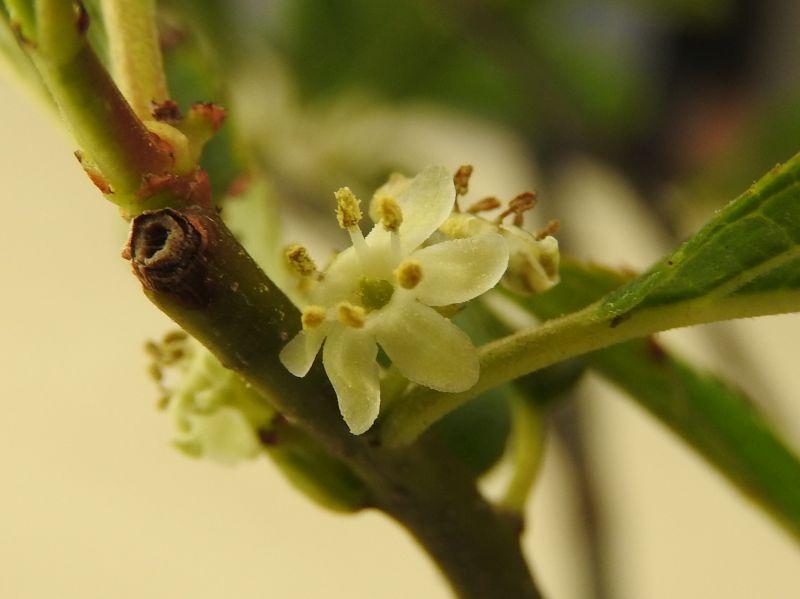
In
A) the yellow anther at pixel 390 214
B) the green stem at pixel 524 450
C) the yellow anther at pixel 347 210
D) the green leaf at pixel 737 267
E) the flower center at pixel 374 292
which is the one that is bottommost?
the green stem at pixel 524 450

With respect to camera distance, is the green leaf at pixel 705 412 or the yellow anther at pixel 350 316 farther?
the green leaf at pixel 705 412

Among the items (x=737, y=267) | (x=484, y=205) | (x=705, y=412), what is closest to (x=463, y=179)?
(x=484, y=205)

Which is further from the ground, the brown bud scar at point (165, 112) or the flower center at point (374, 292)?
the brown bud scar at point (165, 112)

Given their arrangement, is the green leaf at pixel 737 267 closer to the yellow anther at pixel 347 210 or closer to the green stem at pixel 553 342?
the green stem at pixel 553 342

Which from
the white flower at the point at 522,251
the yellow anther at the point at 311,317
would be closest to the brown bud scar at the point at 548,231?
the white flower at the point at 522,251

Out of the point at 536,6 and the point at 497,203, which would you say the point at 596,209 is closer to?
the point at 536,6

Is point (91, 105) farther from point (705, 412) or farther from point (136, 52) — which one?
point (705, 412)

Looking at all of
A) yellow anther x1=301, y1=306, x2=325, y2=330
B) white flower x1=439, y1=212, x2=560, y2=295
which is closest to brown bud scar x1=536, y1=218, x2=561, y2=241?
white flower x1=439, y1=212, x2=560, y2=295

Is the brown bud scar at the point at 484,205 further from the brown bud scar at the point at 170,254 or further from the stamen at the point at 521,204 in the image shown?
the brown bud scar at the point at 170,254
